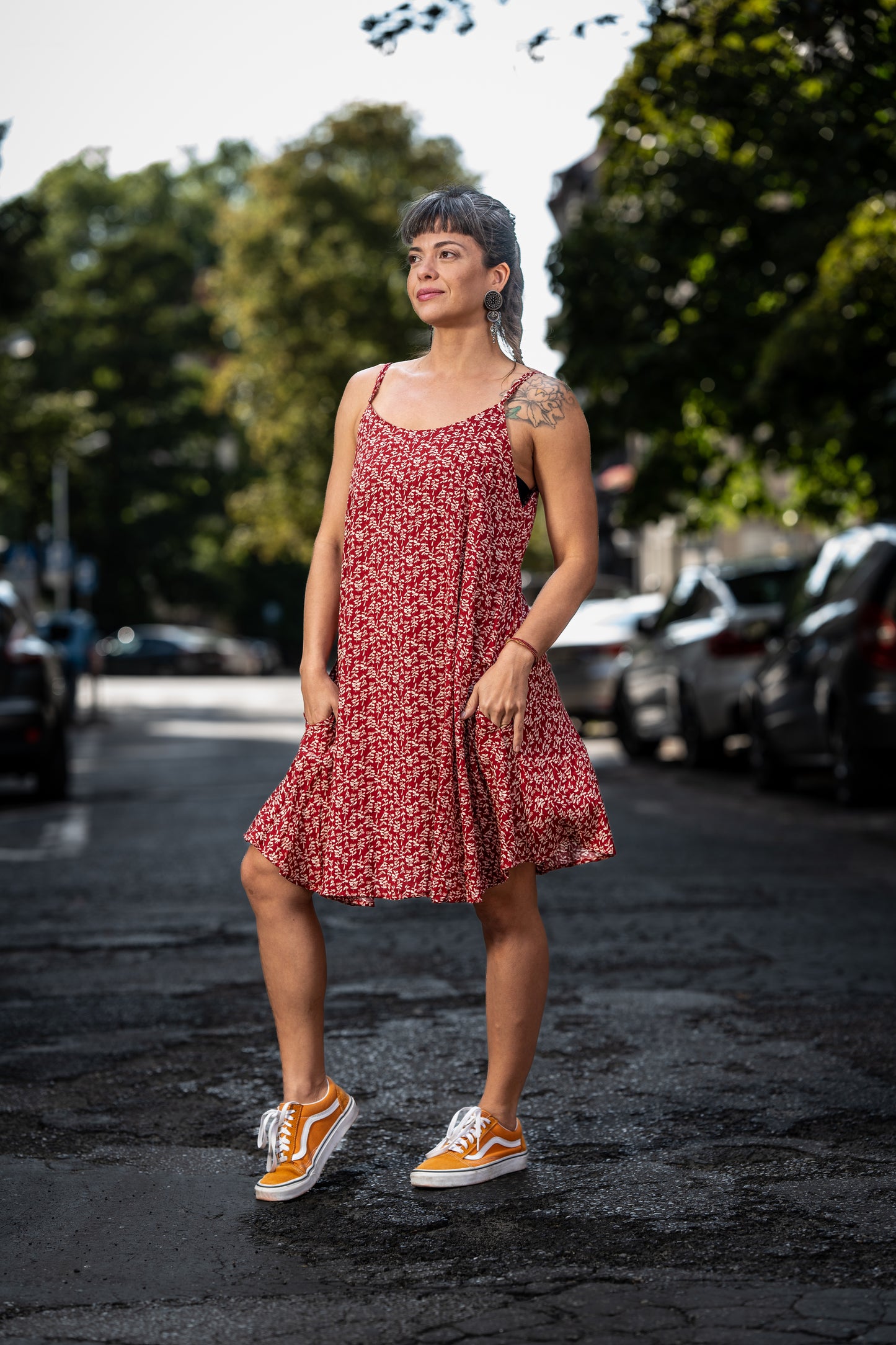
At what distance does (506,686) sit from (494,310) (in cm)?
80

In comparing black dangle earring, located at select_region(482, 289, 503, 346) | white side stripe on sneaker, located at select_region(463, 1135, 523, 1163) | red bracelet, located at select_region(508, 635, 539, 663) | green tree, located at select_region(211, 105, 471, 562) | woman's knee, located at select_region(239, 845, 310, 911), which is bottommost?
white side stripe on sneaker, located at select_region(463, 1135, 523, 1163)

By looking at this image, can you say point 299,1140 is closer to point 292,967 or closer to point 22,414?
point 292,967

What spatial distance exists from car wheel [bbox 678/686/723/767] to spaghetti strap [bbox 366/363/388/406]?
12212 mm

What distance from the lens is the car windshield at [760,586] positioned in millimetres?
16516

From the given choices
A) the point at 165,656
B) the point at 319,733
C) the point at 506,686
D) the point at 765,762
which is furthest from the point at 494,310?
the point at 165,656

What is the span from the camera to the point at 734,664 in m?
16.0

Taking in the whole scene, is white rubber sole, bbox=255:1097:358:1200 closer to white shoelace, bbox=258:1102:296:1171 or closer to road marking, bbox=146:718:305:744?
white shoelace, bbox=258:1102:296:1171

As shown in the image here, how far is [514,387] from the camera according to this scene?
13.9ft

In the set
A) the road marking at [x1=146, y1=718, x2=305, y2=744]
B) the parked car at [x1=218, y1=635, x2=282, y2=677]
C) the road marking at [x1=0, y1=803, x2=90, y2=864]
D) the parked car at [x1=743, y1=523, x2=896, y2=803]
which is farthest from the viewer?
the parked car at [x1=218, y1=635, x2=282, y2=677]

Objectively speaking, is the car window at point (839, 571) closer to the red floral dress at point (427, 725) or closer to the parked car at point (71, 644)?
the parked car at point (71, 644)

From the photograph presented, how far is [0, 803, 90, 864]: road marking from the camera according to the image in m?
11.2

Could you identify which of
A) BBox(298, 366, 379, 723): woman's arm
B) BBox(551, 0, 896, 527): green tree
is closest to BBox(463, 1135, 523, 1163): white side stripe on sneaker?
BBox(298, 366, 379, 723): woman's arm

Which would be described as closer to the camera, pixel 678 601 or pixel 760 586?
pixel 760 586

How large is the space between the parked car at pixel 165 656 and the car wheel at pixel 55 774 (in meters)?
44.7
